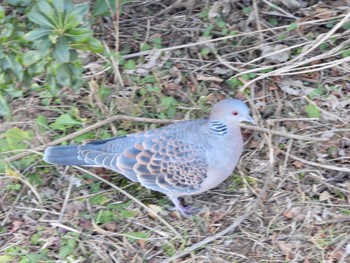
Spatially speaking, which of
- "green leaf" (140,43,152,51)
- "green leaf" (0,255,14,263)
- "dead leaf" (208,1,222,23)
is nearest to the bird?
"green leaf" (0,255,14,263)

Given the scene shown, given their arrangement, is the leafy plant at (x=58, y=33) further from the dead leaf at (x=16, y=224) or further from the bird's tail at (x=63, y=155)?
the dead leaf at (x=16, y=224)

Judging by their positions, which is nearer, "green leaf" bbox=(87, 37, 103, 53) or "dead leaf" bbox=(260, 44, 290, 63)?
"green leaf" bbox=(87, 37, 103, 53)

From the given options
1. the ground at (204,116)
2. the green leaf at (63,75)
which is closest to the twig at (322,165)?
the ground at (204,116)

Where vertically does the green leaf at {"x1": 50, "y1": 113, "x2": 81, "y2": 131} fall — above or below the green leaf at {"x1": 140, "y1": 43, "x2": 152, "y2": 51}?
below

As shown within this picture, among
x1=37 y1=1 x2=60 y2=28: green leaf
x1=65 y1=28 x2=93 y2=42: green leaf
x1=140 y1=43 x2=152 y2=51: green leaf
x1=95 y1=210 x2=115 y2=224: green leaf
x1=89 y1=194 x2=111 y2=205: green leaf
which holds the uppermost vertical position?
x1=37 y1=1 x2=60 y2=28: green leaf

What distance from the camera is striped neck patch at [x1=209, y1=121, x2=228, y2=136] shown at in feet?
12.3

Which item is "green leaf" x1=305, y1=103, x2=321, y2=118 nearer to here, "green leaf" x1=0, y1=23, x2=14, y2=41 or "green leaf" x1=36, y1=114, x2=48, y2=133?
"green leaf" x1=36, y1=114, x2=48, y2=133

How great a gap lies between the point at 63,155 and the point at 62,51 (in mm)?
879

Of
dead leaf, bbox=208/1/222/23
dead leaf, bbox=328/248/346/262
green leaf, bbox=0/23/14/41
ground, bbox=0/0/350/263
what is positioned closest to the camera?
green leaf, bbox=0/23/14/41

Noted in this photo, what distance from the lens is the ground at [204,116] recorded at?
3.66 m

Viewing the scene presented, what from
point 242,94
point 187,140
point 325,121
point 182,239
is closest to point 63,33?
point 187,140

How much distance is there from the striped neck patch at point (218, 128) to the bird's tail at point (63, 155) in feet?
2.29

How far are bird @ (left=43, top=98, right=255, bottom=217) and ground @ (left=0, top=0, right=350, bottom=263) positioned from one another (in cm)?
17

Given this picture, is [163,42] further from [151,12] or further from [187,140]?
[187,140]
